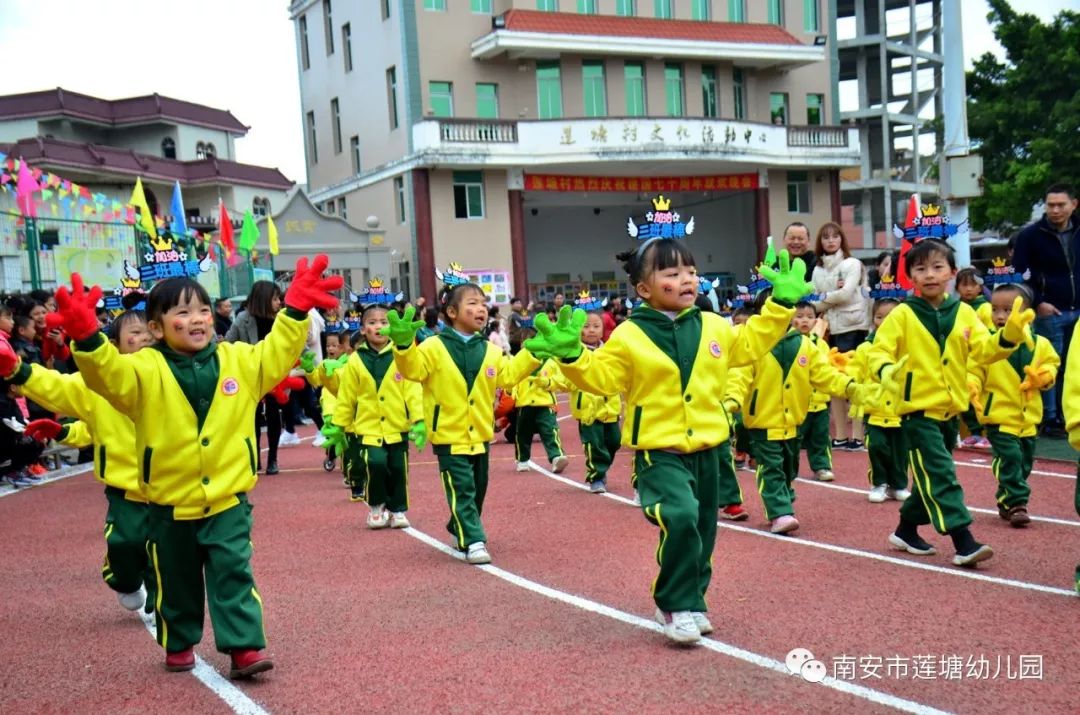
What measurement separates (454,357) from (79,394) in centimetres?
284

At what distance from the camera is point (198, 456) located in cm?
486

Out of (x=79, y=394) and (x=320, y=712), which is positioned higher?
(x=79, y=394)

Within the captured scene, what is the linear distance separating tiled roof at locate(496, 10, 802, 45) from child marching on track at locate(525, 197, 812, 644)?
25298 millimetres

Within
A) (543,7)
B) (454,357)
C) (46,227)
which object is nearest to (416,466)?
(454,357)

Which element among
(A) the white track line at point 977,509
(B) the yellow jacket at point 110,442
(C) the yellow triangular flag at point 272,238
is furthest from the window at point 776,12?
(B) the yellow jacket at point 110,442

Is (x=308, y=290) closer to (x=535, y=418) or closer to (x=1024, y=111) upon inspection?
(x=535, y=418)

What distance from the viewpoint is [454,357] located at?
297 inches

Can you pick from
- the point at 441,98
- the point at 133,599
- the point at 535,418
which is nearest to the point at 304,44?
the point at 441,98

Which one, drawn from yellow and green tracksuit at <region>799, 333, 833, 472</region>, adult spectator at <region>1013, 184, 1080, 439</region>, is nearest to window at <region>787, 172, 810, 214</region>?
adult spectator at <region>1013, 184, 1080, 439</region>

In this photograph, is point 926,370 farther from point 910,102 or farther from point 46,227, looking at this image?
point 910,102

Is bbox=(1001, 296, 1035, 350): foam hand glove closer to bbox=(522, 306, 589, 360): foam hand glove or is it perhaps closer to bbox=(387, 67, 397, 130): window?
bbox=(522, 306, 589, 360): foam hand glove

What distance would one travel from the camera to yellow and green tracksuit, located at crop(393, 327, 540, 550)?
24.1ft

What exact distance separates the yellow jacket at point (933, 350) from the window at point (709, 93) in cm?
2711

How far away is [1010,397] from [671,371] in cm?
390
